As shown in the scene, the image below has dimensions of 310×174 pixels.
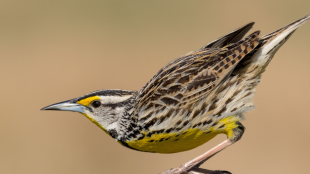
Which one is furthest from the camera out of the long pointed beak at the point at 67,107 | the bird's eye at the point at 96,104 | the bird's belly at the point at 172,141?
the bird's eye at the point at 96,104

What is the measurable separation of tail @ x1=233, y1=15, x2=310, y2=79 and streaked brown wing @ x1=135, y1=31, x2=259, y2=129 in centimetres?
8

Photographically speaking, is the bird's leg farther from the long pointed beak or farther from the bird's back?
the long pointed beak

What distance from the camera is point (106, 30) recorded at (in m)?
8.45

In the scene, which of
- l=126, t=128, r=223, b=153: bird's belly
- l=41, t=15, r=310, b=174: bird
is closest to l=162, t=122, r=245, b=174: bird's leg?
l=41, t=15, r=310, b=174: bird

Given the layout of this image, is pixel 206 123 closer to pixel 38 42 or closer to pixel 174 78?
pixel 174 78

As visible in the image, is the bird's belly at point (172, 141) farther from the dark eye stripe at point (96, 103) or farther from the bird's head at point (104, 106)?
the dark eye stripe at point (96, 103)

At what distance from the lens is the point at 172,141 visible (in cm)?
303

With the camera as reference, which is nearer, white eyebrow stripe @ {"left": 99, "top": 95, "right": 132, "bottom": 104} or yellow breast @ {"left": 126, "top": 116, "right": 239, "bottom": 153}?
yellow breast @ {"left": 126, "top": 116, "right": 239, "bottom": 153}

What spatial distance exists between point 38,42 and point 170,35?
229 cm

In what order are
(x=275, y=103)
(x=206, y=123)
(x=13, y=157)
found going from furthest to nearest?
1. (x=275, y=103)
2. (x=13, y=157)
3. (x=206, y=123)

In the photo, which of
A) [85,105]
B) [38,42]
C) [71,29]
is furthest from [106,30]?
[85,105]

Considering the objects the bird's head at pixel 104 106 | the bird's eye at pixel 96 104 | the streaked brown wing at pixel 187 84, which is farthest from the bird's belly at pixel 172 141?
the bird's eye at pixel 96 104

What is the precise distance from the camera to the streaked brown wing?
3.10 meters

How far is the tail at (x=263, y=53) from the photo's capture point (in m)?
3.11
